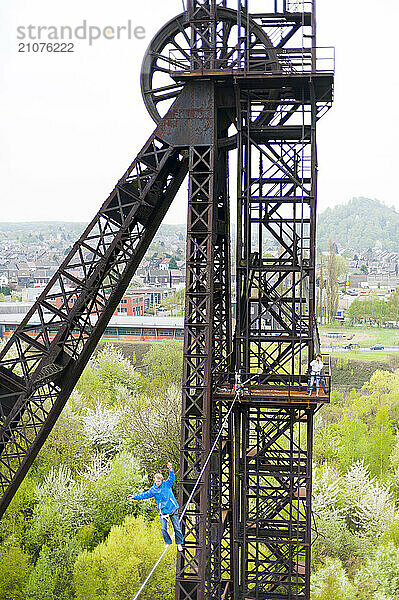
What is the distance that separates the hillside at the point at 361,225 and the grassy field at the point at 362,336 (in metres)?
25.7

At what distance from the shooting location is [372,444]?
146 feet

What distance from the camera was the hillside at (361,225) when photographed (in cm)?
9431

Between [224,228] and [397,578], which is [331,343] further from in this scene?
[224,228]

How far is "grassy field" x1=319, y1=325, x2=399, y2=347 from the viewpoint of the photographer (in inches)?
2601

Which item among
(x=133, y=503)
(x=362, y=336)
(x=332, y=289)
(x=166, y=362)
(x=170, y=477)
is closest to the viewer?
(x=170, y=477)

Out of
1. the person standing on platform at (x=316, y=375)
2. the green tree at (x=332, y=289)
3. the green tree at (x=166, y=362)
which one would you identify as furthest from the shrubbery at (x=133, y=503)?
the person standing on platform at (x=316, y=375)

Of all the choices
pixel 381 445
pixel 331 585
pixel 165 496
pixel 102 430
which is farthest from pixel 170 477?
pixel 381 445

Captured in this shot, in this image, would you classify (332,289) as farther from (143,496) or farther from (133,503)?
(143,496)

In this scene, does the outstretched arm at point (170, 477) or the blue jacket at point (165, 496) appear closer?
the outstretched arm at point (170, 477)

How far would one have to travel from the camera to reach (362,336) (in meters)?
67.6

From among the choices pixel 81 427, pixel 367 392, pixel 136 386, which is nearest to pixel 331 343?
pixel 367 392

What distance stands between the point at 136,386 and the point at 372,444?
18027 millimetres

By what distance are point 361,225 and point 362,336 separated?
3141 cm

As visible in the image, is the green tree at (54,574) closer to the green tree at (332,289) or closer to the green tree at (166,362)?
the green tree at (166,362)
